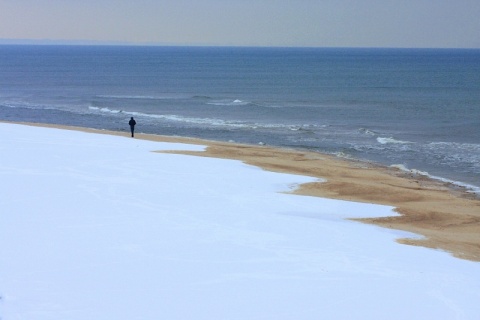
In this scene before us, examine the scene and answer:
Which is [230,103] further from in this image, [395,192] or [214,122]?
[395,192]

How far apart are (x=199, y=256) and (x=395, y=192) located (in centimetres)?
1258

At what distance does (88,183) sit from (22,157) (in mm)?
5319

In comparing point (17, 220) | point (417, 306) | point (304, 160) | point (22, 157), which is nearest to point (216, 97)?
point (304, 160)

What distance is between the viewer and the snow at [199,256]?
12695 mm

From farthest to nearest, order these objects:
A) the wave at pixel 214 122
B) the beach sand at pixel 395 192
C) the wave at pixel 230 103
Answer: the wave at pixel 230 103 → the wave at pixel 214 122 → the beach sand at pixel 395 192

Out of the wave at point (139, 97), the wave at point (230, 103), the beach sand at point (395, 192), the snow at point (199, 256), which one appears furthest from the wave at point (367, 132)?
the wave at point (139, 97)

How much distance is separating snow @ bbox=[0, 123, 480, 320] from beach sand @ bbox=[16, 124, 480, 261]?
1081 millimetres

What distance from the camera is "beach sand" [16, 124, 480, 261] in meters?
20.0

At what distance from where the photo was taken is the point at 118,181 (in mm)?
23234

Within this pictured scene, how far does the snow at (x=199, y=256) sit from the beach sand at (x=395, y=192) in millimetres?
1081

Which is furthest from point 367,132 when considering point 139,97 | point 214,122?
point 139,97

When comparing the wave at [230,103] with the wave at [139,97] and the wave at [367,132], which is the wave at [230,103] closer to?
the wave at [139,97]

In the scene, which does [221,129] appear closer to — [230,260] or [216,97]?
[216,97]

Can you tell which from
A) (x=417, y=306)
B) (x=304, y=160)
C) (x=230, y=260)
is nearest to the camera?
(x=417, y=306)
